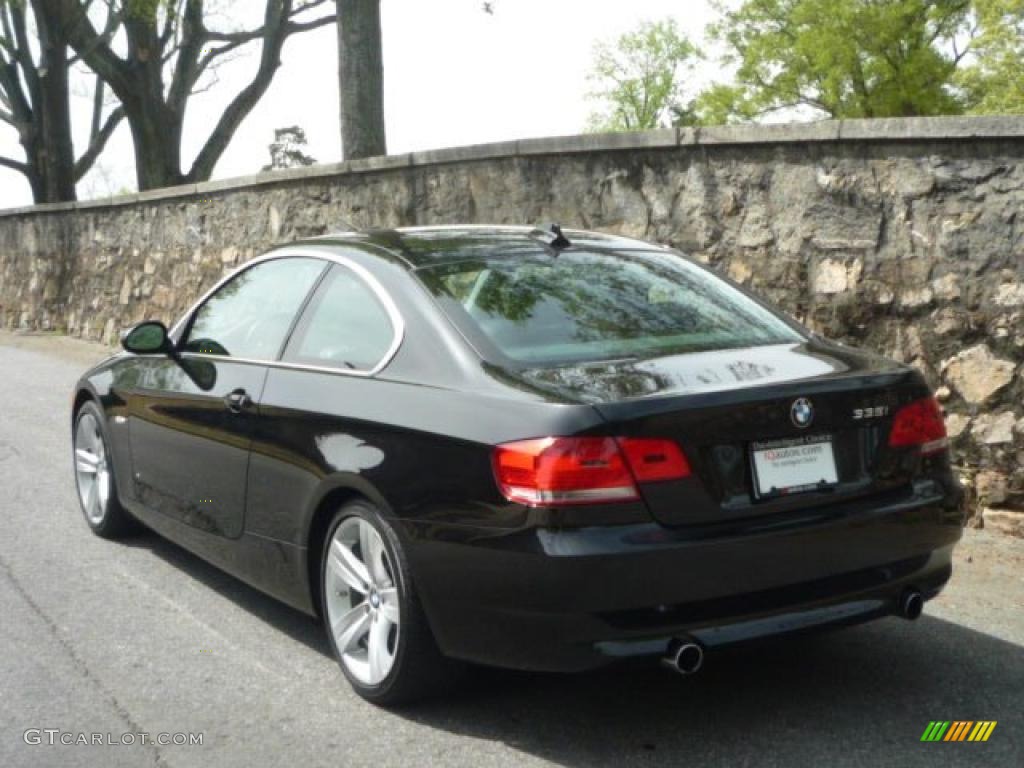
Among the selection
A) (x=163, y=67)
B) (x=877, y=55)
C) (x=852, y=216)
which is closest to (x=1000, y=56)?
(x=877, y=55)

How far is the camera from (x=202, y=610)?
535 centimetres

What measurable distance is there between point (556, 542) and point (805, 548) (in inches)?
28.0

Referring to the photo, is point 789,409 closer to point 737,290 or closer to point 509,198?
point 737,290

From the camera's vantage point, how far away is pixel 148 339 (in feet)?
18.7

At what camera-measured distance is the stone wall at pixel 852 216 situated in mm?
6570

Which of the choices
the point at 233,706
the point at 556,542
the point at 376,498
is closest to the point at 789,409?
the point at 556,542

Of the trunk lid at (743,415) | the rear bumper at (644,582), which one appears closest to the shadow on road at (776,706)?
the rear bumper at (644,582)

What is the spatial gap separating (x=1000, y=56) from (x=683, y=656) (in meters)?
37.2

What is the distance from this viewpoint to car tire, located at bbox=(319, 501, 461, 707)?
13.0ft

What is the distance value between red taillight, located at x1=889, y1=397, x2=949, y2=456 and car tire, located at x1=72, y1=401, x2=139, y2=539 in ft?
12.4

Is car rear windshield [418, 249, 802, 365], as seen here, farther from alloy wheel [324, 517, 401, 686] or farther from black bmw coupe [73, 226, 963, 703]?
alloy wheel [324, 517, 401, 686]

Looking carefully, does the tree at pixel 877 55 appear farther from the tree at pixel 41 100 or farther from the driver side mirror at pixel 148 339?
the driver side mirror at pixel 148 339

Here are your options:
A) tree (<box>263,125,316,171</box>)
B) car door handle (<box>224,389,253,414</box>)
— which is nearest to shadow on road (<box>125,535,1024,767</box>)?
car door handle (<box>224,389,253,414</box>)

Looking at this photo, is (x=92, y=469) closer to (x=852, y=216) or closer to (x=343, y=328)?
(x=343, y=328)
